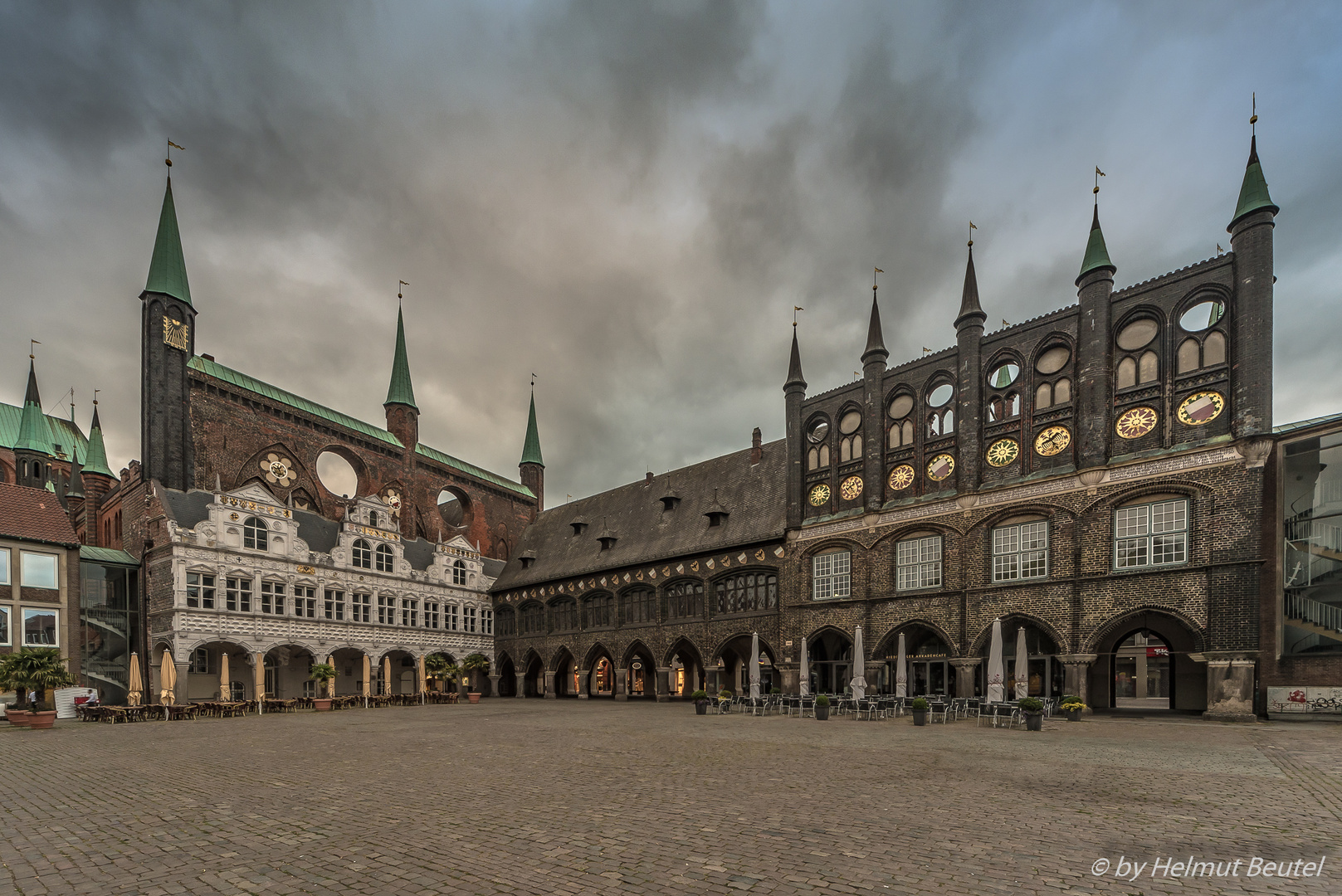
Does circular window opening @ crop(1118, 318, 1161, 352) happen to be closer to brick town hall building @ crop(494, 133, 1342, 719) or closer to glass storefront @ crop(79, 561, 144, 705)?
brick town hall building @ crop(494, 133, 1342, 719)

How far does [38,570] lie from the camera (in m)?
30.4

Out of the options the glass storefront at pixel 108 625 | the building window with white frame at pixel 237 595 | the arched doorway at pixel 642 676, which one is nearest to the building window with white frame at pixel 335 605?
the building window with white frame at pixel 237 595

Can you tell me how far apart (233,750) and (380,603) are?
27241 millimetres

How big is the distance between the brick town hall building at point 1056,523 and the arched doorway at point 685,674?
0.76m

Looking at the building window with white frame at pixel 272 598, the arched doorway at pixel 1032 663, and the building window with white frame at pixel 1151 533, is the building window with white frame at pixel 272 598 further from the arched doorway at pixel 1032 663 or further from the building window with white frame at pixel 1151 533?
the building window with white frame at pixel 1151 533

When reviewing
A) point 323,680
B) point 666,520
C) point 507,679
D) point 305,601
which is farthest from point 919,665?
point 305,601

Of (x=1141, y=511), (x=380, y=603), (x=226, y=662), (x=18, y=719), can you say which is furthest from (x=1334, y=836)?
(x=380, y=603)

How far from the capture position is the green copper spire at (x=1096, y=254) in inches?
988

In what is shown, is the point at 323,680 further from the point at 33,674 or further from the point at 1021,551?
the point at 1021,551

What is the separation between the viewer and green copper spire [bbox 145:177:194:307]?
3594cm

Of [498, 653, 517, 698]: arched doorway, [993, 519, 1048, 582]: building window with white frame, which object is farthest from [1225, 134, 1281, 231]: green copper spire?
[498, 653, 517, 698]: arched doorway

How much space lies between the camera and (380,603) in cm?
4088

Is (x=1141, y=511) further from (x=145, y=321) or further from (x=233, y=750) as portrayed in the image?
(x=145, y=321)

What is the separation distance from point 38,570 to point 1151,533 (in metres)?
47.1
